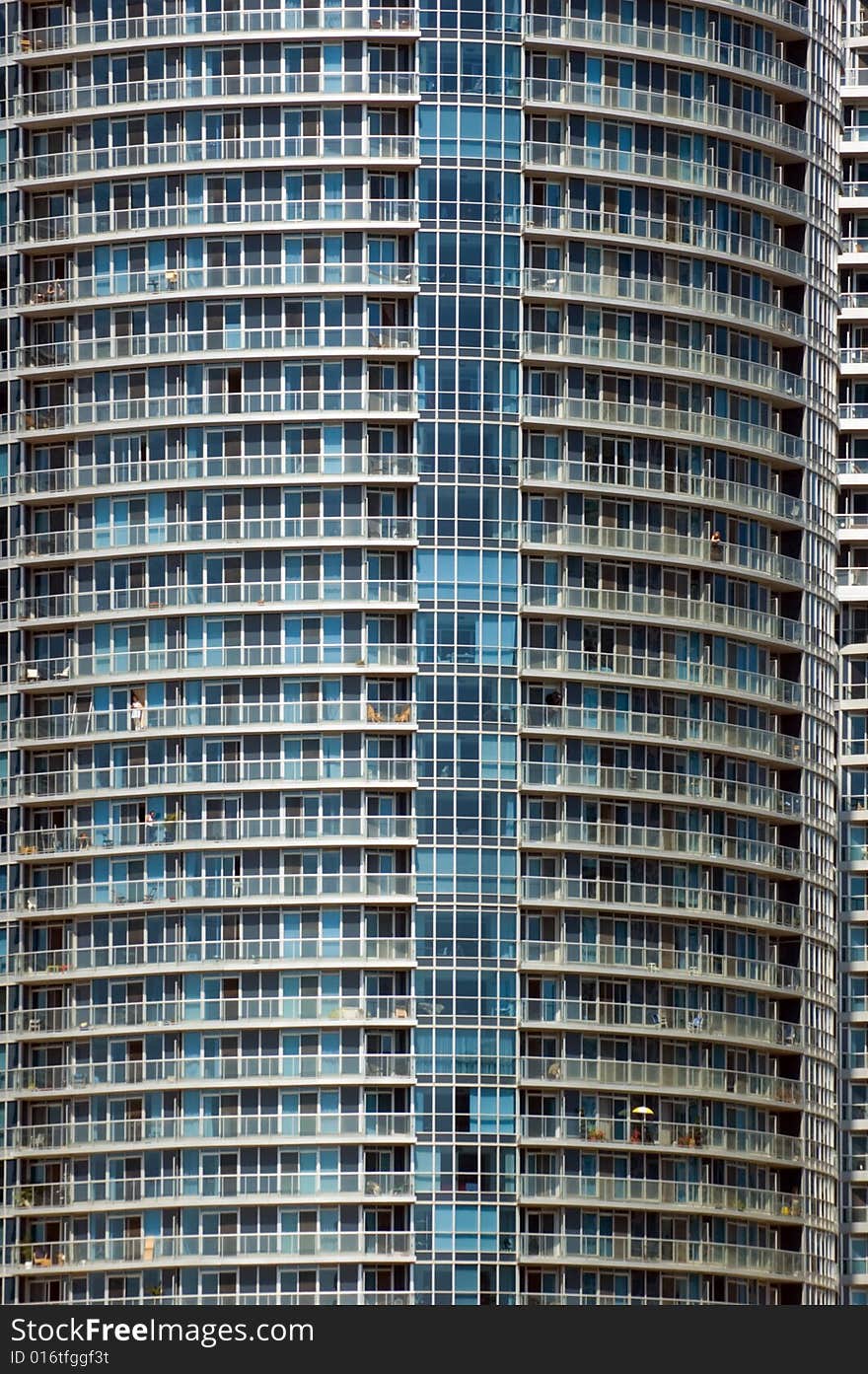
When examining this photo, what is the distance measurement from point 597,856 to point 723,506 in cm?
1554

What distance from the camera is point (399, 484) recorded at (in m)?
163

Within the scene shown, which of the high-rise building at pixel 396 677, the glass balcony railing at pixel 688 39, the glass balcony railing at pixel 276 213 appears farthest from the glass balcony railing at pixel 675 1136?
the glass balcony railing at pixel 688 39

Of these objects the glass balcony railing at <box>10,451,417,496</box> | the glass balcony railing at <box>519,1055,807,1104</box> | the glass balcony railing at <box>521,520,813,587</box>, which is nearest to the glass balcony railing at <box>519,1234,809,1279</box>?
the glass balcony railing at <box>519,1055,807,1104</box>

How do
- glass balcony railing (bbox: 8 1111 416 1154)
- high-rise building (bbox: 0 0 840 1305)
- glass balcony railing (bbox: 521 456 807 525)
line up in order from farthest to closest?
glass balcony railing (bbox: 521 456 807 525)
high-rise building (bbox: 0 0 840 1305)
glass balcony railing (bbox: 8 1111 416 1154)

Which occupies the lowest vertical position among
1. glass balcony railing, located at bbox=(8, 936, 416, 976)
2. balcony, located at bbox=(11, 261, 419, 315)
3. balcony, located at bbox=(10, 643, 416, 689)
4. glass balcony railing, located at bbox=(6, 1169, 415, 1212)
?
glass balcony railing, located at bbox=(6, 1169, 415, 1212)

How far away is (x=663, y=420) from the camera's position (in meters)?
168

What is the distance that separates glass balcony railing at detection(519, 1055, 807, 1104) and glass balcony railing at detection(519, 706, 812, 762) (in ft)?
41.2

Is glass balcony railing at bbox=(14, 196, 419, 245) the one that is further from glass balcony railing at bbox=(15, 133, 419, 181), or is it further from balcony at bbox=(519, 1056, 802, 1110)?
balcony at bbox=(519, 1056, 802, 1110)

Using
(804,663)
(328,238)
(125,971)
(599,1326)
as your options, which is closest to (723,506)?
(804,663)

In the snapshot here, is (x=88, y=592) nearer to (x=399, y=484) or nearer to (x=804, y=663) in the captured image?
(x=399, y=484)

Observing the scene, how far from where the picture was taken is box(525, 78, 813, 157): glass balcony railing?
16675 centimetres

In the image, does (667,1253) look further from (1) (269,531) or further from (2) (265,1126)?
(1) (269,531)

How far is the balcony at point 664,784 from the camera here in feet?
533

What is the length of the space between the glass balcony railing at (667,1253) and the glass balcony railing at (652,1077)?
4.49 meters
